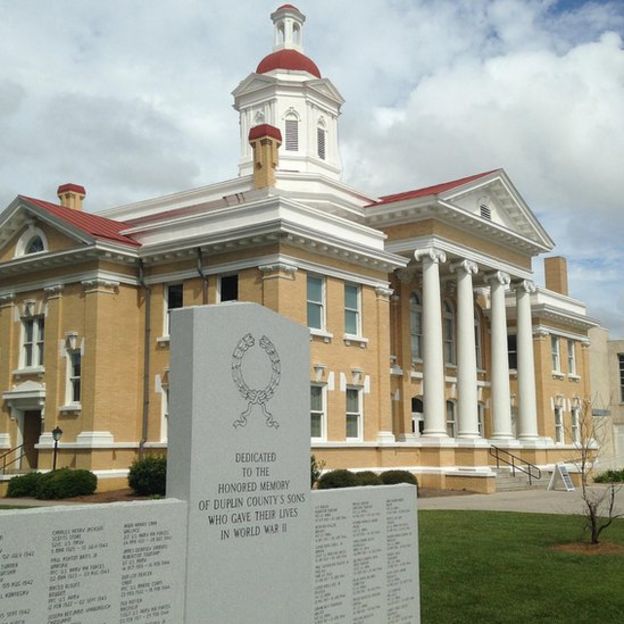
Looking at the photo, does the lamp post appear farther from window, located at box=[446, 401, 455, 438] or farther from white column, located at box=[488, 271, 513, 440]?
white column, located at box=[488, 271, 513, 440]

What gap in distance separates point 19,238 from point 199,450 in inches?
1123

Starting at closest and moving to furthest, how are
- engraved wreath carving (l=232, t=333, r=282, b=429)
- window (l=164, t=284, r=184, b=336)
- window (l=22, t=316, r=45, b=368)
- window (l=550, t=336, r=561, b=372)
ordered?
1. engraved wreath carving (l=232, t=333, r=282, b=429)
2. window (l=164, t=284, r=184, b=336)
3. window (l=22, t=316, r=45, b=368)
4. window (l=550, t=336, r=561, b=372)

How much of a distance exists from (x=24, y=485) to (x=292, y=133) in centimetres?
2286

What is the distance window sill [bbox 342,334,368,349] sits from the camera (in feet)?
99.9

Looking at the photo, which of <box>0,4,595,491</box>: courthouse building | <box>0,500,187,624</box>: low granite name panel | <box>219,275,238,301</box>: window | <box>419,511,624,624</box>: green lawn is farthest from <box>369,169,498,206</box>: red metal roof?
<box>0,500,187,624</box>: low granite name panel

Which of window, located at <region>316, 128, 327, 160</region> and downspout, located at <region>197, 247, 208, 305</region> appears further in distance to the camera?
window, located at <region>316, 128, 327, 160</region>

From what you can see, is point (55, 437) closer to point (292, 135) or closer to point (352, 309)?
point (352, 309)

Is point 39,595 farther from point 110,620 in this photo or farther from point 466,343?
point 466,343

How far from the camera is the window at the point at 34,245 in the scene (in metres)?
32.4

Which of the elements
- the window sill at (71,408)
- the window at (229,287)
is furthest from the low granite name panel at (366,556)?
the window sill at (71,408)

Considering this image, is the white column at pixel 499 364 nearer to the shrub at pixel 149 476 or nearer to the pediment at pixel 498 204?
the pediment at pixel 498 204

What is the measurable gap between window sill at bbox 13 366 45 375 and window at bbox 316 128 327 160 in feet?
60.8

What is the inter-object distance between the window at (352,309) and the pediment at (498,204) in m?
5.70

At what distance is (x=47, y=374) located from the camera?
31.0m
